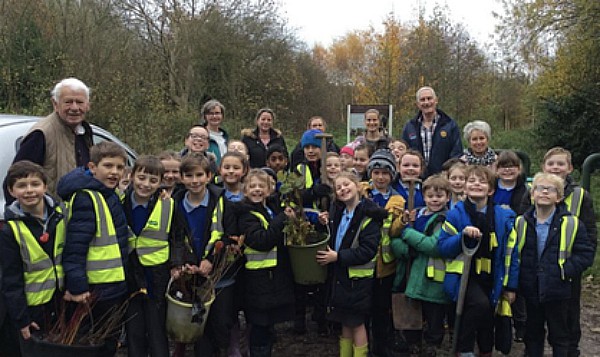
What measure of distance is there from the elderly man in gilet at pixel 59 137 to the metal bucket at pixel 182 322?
113 centimetres

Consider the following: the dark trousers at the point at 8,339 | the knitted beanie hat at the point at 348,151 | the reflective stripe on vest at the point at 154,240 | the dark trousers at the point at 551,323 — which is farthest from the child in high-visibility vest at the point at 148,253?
the dark trousers at the point at 551,323

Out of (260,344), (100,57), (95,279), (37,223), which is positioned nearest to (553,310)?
(260,344)

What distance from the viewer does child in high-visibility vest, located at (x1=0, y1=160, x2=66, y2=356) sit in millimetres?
2990

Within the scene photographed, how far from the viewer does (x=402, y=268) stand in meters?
4.02

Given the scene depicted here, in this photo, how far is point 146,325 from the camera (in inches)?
142

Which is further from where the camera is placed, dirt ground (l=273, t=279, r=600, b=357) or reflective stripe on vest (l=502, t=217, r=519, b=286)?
dirt ground (l=273, t=279, r=600, b=357)

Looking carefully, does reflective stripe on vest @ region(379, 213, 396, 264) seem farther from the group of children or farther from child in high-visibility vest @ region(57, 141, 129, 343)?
child in high-visibility vest @ region(57, 141, 129, 343)

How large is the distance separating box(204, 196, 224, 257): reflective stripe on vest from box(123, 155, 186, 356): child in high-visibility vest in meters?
0.22

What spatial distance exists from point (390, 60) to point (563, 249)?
13.1 m

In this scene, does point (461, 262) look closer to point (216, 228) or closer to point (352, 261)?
point (352, 261)

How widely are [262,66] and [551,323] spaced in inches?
699

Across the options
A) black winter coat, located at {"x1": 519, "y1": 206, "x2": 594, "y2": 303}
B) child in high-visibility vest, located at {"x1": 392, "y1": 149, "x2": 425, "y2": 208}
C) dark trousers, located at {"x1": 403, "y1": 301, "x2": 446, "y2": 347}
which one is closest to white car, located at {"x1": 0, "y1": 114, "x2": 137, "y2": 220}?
child in high-visibility vest, located at {"x1": 392, "y1": 149, "x2": 425, "y2": 208}

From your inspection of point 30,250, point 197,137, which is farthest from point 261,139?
point 30,250

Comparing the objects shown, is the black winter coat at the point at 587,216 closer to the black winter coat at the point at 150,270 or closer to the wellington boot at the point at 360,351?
the wellington boot at the point at 360,351
